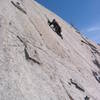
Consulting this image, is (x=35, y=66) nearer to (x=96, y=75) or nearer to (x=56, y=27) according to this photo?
(x=96, y=75)

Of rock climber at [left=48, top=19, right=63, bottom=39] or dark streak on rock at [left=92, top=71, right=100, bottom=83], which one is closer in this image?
dark streak on rock at [left=92, top=71, right=100, bottom=83]

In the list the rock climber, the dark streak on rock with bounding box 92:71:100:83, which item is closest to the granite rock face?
the dark streak on rock with bounding box 92:71:100:83

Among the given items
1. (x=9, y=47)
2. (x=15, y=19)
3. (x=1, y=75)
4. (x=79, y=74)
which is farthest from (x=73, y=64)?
(x=1, y=75)

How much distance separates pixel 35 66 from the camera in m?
19.9

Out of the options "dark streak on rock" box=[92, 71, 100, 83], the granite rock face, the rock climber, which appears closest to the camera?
the granite rock face

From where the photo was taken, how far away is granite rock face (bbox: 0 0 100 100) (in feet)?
55.0

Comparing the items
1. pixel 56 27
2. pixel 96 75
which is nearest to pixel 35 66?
pixel 96 75

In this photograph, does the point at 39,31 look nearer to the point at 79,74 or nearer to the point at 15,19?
the point at 15,19

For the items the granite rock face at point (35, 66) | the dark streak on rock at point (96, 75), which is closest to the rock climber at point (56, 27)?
the granite rock face at point (35, 66)

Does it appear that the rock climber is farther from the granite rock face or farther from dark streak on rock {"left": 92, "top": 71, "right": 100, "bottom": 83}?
dark streak on rock {"left": 92, "top": 71, "right": 100, "bottom": 83}

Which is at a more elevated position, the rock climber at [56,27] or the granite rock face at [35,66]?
the rock climber at [56,27]

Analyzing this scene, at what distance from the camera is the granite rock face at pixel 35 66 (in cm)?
1677

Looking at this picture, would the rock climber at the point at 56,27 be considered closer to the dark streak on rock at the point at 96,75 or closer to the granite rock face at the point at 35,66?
the granite rock face at the point at 35,66

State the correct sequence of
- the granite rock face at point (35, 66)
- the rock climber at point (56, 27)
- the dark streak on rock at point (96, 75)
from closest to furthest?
the granite rock face at point (35, 66) → the dark streak on rock at point (96, 75) → the rock climber at point (56, 27)
